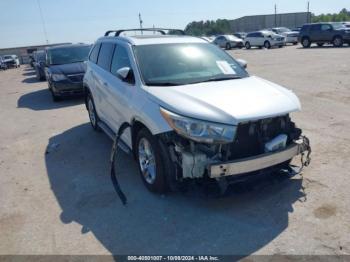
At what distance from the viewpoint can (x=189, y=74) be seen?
4.65m

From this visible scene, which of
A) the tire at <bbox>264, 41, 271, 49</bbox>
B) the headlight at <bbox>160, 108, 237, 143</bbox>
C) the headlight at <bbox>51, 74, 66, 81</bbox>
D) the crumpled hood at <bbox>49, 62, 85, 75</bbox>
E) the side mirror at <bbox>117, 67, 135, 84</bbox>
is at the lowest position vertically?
the tire at <bbox>264, 41, 271, 49</bbox>

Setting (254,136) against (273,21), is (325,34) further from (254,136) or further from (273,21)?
(273,21)

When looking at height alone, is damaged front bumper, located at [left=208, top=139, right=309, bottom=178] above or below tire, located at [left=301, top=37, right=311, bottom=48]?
above

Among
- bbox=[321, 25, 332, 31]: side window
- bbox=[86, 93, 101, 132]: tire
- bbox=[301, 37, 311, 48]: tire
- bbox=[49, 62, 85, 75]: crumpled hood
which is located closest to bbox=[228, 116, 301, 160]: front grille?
bbox=[86, 93, 101, 132]: tire

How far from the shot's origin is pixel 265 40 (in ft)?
110

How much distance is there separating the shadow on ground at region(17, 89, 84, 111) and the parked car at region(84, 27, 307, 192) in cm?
609

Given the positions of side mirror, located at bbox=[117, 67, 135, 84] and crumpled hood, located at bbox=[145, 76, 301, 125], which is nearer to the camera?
crumpled hood, located at bbox=[145, 76, 301, 125]

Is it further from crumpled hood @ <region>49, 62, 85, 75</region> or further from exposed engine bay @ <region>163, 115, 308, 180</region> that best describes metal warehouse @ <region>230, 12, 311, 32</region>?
exposed engine bay @ <region>163, 115, 308, 180</region>

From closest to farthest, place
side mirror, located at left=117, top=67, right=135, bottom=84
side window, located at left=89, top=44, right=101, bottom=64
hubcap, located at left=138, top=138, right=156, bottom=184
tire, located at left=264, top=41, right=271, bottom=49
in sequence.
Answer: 1. hubcap, located at left=138, top=138, right=156, bottom=184
2. side mirror, located at left=117, top=67, right=135, bottom=84
3. side window, located at left=89, top=44, right=101, bottom=64
4. tire, located at left=264, top=41, right=271, bottom=49

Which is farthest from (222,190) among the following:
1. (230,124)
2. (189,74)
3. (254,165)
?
(189,74)

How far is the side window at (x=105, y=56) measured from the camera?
5791mm

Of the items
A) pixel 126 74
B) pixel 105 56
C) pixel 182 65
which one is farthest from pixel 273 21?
pixel 126 74

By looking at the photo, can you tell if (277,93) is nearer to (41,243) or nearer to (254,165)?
(254,165)

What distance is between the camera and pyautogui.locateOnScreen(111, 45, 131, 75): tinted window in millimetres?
5010
